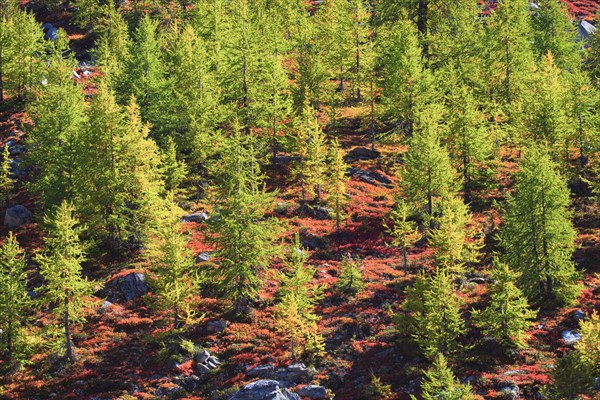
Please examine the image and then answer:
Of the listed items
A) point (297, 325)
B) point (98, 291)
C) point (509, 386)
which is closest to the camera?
point (509, 386)

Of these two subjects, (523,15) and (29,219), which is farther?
(523,15)

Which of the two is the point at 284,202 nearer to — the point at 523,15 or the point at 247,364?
the point at 247,364

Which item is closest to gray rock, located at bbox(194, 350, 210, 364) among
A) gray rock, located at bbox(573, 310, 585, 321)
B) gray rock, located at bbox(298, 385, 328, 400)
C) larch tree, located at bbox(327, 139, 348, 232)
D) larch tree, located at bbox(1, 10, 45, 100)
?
gray rock, located at bbox(298, 385, 328, 400)

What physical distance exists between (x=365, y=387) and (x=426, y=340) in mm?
3876

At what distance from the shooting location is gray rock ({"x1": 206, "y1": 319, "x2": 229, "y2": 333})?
1325 inches

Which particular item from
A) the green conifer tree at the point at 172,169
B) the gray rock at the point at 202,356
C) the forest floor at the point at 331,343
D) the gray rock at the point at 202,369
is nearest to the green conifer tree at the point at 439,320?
the forest floor at the point at 331,343

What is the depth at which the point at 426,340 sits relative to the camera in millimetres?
28484

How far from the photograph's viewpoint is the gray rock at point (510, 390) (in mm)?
25578

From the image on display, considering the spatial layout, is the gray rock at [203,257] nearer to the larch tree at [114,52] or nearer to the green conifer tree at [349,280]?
the green conifer tree at [349,280]

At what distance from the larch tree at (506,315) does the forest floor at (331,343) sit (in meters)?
0.93

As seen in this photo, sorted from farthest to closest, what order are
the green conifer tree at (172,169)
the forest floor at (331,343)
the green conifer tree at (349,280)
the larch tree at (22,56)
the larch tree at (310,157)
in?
the larch tree at (22,56) → the larch tree at (310,157) → the green conifer tree at (172,169) → the green conifer tree at (349,280) → the forest floor at (331,343)

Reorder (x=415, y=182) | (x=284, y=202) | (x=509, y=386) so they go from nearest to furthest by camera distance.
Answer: (x=509, y=386)
(x=415, y=182)
(x=284, y=202)

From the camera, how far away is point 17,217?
4666cm

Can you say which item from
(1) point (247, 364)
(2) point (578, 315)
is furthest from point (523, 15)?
(1) point (247, 364)
